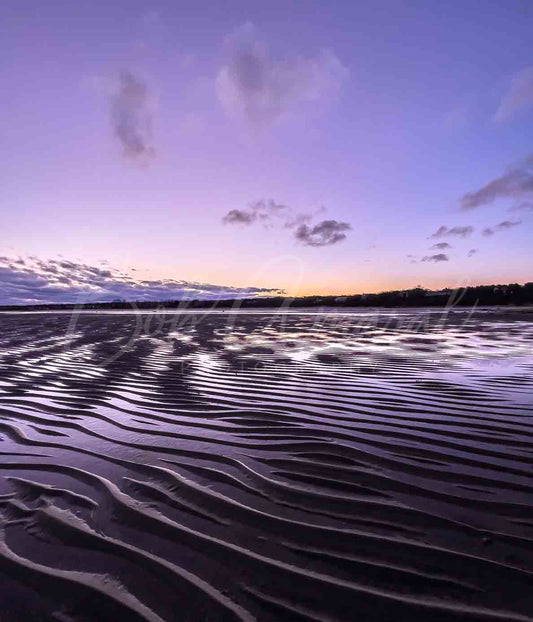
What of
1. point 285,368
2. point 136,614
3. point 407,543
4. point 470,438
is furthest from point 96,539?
point 285,368

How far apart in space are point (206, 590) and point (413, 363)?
8089mm

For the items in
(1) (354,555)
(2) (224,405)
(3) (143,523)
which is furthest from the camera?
(2) (224,405)

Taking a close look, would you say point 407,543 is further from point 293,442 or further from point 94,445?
point 94,445

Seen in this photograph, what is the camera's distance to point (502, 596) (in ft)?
6.20

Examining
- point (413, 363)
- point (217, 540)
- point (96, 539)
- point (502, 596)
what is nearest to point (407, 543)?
point (502, 596)

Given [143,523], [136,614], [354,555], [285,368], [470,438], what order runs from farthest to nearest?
[285,368] → [470,438] → [143,523] → [354,555] → [136,614]

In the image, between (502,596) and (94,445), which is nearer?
(502,596)

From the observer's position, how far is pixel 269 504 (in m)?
2.86

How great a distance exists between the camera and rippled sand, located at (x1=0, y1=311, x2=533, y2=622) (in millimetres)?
1921

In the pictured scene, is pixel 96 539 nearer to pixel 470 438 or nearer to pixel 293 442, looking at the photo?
pixel 293 442

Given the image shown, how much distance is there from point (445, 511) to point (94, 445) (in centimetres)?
352

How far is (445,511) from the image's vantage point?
270 centimetres

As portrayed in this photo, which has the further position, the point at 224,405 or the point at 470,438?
the point at 224,405

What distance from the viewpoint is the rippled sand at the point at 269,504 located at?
1921 millimetres
